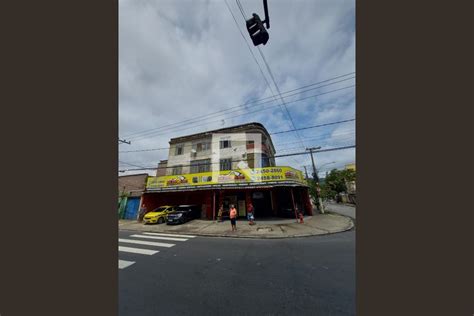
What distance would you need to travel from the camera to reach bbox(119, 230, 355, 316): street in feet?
11.3

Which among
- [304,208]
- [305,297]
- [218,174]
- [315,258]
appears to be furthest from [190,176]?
[305,297]

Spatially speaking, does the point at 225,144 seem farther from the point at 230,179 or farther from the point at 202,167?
the point at 230,179

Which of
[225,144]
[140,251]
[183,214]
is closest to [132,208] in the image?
[183,214]

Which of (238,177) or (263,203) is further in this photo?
(263,203)

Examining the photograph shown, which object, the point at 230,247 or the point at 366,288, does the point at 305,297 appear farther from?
the point at 230,247

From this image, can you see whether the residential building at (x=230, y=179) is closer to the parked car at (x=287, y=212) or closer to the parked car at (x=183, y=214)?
the parked car at (x=287, y=212)

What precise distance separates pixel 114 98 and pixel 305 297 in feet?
15.4

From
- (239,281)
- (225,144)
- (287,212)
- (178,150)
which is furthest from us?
(178,150)

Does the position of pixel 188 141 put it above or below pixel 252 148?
above

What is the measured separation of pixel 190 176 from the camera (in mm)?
16906

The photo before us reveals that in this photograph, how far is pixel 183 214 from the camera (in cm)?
1498

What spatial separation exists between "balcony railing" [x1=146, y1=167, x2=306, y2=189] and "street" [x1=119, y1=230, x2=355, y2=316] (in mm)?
7042

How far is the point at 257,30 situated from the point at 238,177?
40.4 ft

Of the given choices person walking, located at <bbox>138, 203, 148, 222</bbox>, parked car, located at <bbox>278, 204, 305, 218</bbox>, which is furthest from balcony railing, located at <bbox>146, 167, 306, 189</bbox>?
parked car, located at <bbox>278, 204, 305, 218</bbox>
